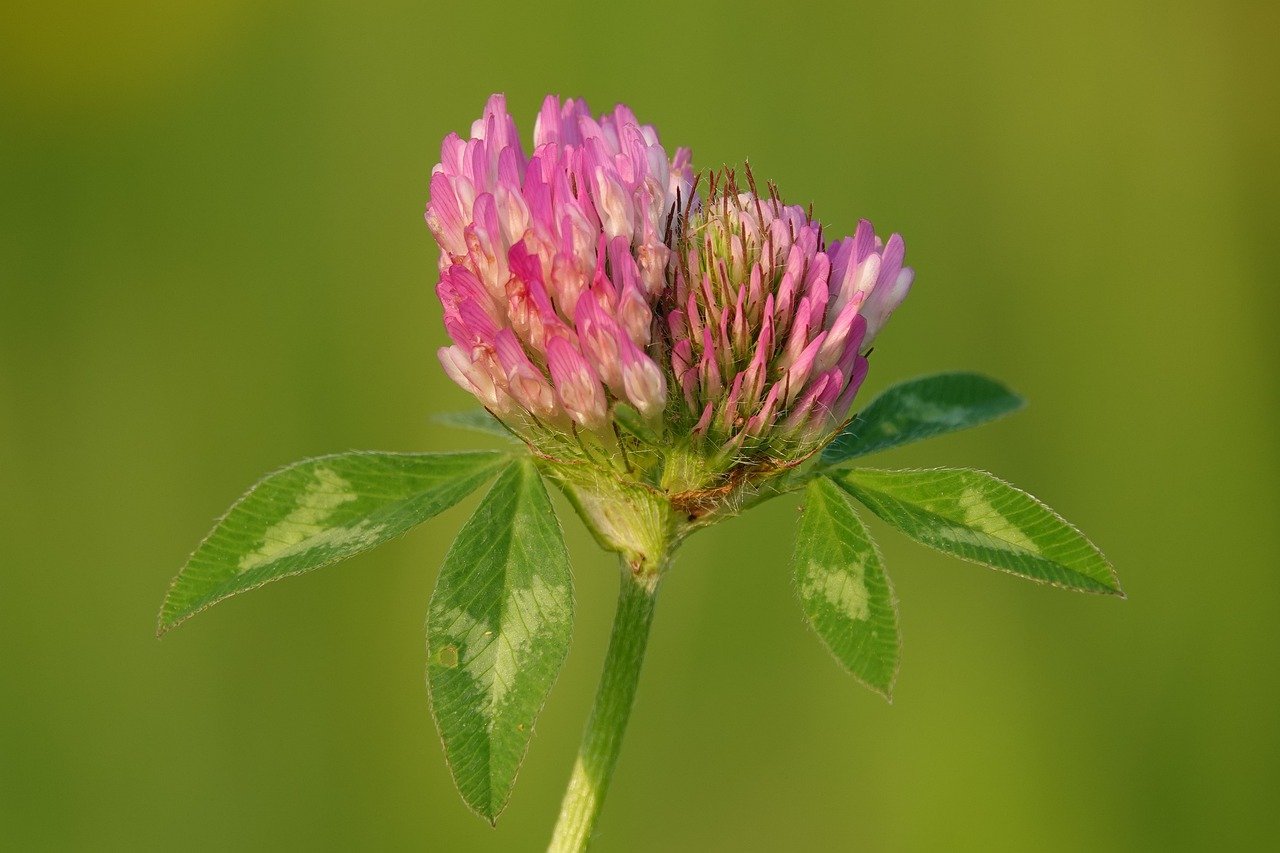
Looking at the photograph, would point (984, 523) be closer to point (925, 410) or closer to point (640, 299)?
point (925, 410)

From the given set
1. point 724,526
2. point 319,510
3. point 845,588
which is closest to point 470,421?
point 319,510

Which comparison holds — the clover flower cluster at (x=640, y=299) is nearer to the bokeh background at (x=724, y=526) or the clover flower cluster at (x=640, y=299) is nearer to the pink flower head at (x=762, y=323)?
the pink flower head at (x=762, y=323)

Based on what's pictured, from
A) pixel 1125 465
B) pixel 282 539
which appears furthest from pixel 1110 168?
pixel 282 539

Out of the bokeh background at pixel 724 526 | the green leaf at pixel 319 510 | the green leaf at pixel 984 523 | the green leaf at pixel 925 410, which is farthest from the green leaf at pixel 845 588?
the bokeh background at pixel 724 526

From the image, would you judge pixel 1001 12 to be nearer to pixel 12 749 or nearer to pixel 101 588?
pixel 101 588

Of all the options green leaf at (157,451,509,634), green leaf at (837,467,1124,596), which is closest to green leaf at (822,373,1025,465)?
green leaf at (837,467,1124,596)

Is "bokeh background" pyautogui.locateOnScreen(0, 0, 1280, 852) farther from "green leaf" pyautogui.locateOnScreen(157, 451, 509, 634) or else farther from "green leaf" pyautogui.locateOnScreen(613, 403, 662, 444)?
"green leaf" pyautogui.locateOnScreen(613, 403, 662, 444)
